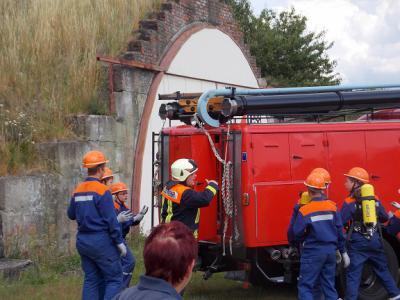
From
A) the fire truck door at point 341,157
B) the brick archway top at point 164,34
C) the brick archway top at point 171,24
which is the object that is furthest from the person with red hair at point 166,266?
the brick archway top at point 171,24

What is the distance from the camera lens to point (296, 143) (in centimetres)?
881

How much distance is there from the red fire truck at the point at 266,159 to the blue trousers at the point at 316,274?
825 millimetres

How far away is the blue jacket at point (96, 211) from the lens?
740cm

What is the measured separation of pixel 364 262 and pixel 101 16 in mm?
8546

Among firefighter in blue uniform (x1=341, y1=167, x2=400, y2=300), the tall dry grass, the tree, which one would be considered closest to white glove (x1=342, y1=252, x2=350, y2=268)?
firefighter in blue uniform (x1=341, y1=167, x2=400, y2=300)

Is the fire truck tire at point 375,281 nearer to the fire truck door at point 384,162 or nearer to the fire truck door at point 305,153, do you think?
the fire truck door at point 384,162

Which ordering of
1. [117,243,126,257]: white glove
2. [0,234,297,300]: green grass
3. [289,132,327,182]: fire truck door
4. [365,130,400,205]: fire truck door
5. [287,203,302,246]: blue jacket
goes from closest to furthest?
[117,243,126,257]: white glove < [287,203,302,246]: blue jacket < [289,132,327,182]: fire truck door < [0,234,297,300]: green grass < [365,130,400,205]: fire truck door

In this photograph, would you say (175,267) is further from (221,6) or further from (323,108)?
(221,6)

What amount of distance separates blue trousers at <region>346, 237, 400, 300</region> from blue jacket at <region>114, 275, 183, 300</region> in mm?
5614

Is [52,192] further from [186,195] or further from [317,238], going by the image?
[317,238]

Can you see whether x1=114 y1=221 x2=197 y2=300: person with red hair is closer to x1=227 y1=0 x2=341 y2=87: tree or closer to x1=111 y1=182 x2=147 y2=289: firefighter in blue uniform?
x1=111 y1=182 x2=147 y2=289: firefighter in blue uniform

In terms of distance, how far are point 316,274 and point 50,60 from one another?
7759 millimetres

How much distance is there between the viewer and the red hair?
3.23 metres

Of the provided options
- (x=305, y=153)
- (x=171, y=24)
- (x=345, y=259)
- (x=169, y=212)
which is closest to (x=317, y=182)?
(x=345, y=259)
